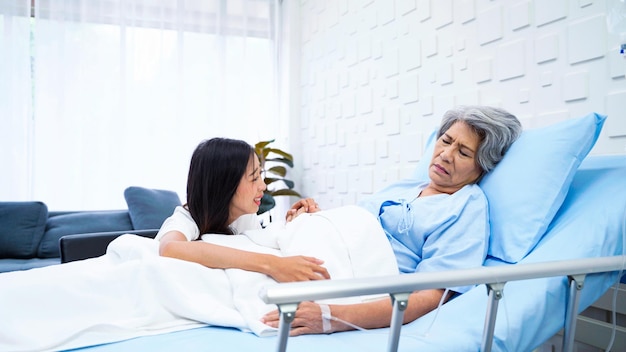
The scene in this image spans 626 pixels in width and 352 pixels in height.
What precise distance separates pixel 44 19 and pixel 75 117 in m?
0.79

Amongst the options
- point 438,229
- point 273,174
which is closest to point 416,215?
point 438,229

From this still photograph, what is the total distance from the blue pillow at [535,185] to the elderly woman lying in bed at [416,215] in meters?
0.06

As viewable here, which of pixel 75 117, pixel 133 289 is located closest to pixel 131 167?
pixel 75 117

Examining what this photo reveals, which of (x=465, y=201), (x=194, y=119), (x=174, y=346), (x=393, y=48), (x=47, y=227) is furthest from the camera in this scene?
(x=194, y=119)

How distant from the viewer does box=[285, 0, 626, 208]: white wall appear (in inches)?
75.9

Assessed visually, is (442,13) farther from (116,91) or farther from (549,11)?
(116,91)

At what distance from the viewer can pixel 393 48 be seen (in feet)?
10.4

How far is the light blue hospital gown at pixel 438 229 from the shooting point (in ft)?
4.88

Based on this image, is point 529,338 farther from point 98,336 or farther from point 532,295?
point 98,336

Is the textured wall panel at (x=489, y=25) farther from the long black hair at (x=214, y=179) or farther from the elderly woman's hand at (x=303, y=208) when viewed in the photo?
the long black hair at (x=214, y=179)

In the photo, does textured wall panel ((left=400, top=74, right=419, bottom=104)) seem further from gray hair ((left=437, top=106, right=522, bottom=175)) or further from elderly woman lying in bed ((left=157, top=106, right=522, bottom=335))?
gray hair ((left=437, top=106, right=522, bottom=175))

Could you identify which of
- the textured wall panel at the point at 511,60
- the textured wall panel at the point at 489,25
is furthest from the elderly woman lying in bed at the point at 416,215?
the textured wall panel at the point at 489,25

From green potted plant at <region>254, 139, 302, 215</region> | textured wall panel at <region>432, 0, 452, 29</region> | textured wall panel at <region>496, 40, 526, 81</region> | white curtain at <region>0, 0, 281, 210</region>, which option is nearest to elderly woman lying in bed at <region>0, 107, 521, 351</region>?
textured wall panel at <region>496, 40, 526, 81</region>

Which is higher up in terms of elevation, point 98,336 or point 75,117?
point 75,117
